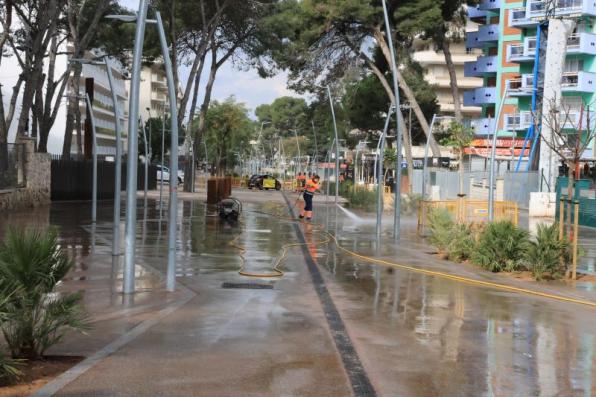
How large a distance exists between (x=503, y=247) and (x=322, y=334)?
7.42 meters

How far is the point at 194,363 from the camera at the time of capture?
22.8ft

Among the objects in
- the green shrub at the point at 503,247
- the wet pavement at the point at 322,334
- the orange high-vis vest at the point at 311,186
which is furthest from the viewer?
the orange high-vis vest at the point at 311,186

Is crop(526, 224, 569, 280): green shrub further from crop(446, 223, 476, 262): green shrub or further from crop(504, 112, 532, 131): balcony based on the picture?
crop(504, 112, 532, 131): balcony

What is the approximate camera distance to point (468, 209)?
23.5 metres

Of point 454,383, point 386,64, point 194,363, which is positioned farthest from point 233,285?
point 386,64

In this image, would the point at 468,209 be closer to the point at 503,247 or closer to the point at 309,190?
the point at 309,190

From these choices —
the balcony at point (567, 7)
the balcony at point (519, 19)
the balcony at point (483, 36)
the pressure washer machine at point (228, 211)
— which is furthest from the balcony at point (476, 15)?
the pressure washer machine at point (228, 211)

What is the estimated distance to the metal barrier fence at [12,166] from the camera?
2836cm

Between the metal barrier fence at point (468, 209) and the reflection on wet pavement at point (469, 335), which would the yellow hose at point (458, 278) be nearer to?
the reflection on wet pavement at point (469, 335)

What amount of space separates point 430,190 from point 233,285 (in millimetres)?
36568

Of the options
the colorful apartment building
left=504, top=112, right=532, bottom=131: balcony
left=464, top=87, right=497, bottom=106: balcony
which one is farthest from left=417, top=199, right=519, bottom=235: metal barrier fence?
left=464, top=87, right=497, bottom=106: balcony

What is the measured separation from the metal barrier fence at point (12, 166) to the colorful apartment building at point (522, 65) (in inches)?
1066

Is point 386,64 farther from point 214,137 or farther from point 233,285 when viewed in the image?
point 214,137

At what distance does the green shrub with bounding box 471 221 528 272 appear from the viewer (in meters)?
14.7
